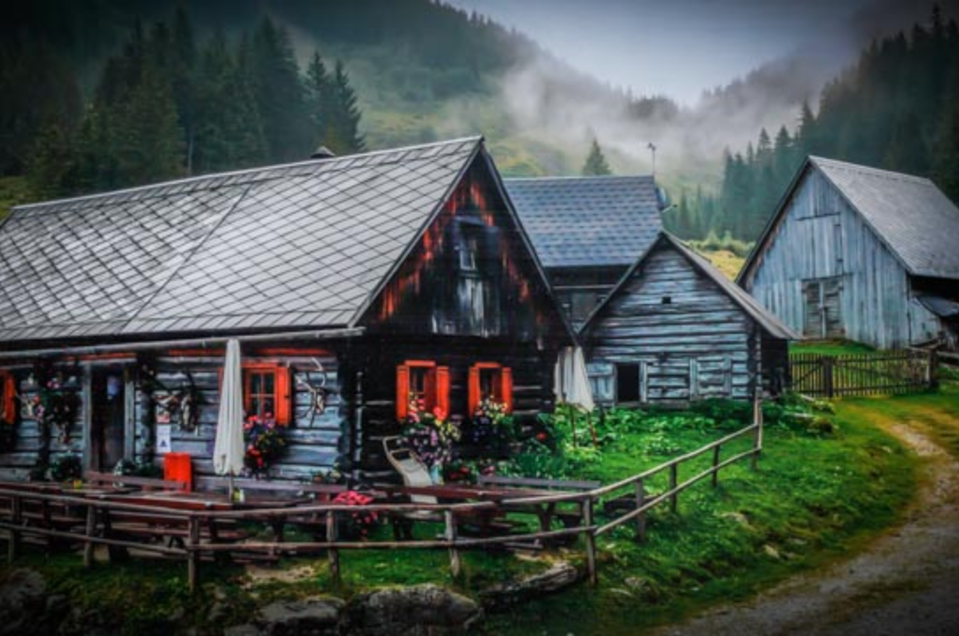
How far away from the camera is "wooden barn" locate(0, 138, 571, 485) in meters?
17.1

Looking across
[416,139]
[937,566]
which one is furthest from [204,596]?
[416,139]

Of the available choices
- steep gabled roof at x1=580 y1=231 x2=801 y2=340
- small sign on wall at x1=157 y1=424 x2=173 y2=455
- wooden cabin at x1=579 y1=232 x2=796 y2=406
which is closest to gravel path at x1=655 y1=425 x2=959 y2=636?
small sign on wall at x1=157 y1=424 x2=173 y2=455

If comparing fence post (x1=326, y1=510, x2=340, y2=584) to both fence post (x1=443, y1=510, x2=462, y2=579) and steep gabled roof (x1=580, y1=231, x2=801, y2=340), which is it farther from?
steep gabled roof (x1=580, y1=231, x2=801, y2=340)

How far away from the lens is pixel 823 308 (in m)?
39.2

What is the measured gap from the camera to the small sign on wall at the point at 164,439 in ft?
61.7

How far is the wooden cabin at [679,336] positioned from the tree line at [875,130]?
125 ft

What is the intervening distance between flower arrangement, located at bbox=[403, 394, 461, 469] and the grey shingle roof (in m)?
23.8

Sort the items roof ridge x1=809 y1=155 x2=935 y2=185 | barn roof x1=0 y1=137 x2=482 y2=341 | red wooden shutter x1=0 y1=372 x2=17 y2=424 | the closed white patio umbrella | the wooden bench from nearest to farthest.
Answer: the closed white patio umbrella, the wooden bench, barn roof x1=0 y1=137 x2=482 y2=341, red wooden shutter x1=0 y1=372 x2=17 y2=424, roof ridge x1=809 y1=155 x2=935 y2=185

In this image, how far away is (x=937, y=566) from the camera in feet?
48.0

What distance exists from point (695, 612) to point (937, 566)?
4.10 metres

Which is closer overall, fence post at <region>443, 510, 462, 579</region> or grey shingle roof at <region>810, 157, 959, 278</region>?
fence post at <region>443, 510, 462, 579</region>

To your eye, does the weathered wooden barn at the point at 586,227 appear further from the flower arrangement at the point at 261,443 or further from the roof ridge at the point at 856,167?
the flower arrangement at the point at 261,443

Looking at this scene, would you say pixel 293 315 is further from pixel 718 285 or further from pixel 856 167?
pixel 856 167

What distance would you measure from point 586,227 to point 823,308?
10.3m
